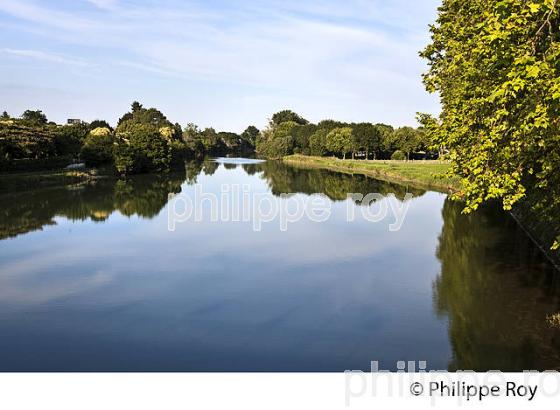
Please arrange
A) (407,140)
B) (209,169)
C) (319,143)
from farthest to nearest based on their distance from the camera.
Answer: (319,143), (407,140), (209,169)

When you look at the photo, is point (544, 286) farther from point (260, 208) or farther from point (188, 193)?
point (188, 193)

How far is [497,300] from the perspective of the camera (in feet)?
60.3

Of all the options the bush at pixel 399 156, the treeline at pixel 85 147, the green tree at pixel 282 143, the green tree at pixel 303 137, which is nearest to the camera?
the treeline at pixel 85 147

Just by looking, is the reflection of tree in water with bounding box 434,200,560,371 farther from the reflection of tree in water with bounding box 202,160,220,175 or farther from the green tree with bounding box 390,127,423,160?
the green tree with bounding box 390,127,423,160

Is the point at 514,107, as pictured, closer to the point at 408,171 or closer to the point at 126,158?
the point at 408,171

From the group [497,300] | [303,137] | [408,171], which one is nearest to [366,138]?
[408,171]

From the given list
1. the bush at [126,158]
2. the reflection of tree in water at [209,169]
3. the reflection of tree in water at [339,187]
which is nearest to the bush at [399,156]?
the reflection of tree in water at [339,187]

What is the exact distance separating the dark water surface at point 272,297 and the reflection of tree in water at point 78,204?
0.89 metres

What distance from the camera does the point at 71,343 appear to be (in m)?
14.8

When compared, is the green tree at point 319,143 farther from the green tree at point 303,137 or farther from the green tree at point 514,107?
the green tree at point 514,107

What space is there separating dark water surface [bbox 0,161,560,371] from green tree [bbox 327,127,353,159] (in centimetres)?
8499

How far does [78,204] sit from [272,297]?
1304 inches

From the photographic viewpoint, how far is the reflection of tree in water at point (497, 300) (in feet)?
44.4
